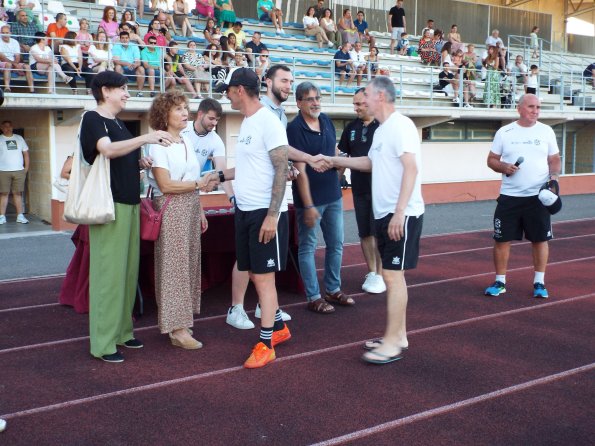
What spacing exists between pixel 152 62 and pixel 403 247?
10.7m

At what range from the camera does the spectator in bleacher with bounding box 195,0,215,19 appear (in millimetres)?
18922

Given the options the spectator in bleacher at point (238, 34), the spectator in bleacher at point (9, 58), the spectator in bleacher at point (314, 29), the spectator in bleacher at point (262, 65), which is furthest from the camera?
the spectator in bleacher at point (314, 29)

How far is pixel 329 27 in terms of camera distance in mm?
21219

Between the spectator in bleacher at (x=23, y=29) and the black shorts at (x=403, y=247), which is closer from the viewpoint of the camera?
the black shorts at (x=403, y=247)

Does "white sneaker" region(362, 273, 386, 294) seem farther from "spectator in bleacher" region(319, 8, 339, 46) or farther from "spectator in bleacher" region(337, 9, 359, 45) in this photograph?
"spectator in bleacher" region(319, 8, 339, 46)

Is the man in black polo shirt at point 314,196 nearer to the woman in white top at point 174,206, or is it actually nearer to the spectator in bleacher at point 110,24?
the woman in white top at point 174,206

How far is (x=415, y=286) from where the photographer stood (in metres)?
7.74

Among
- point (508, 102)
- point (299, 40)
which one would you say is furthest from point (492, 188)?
point (299, 40)

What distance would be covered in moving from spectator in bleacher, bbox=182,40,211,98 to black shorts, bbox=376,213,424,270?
1053 centimetres

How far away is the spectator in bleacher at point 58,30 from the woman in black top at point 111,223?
31.0ft

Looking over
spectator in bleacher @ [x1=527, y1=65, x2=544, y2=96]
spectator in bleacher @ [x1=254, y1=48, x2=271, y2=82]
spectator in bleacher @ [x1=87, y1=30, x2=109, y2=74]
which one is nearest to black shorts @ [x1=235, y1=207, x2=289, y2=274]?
spectator in bleacher @ [x1=87, y1=30, x2=109, y2=74]

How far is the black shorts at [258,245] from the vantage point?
486cm

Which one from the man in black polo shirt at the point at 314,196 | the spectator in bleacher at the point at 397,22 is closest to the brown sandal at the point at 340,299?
the man in black polo shirt at the point at 314,196

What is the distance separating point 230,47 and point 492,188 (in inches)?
319
